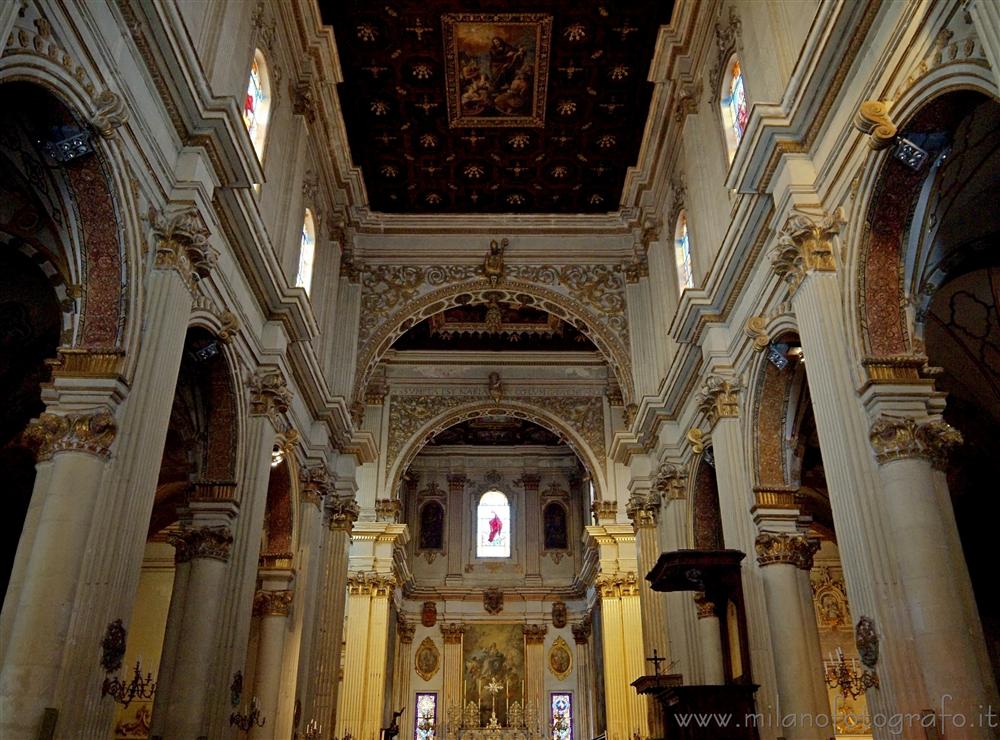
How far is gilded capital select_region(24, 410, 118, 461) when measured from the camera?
816 centimetres

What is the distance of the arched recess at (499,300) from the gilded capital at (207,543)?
7385 mm

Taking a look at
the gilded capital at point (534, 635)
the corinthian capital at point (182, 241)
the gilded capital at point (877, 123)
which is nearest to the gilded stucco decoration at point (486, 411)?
the gilded capital at point (534, 635)

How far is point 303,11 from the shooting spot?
1510cm

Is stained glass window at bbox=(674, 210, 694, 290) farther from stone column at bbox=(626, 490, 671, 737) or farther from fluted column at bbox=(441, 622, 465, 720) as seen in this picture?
fluted column at bbox=(441, 622, 465, 720)

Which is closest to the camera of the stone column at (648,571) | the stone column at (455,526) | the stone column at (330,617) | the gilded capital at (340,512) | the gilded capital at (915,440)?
the gilded capital at (915,440)

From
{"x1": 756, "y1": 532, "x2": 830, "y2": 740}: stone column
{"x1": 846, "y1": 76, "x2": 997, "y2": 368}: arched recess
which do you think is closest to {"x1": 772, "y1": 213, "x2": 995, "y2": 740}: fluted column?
{"x1": 846, "y1": 76, "x2": 997, "y2": 368}: arched recess

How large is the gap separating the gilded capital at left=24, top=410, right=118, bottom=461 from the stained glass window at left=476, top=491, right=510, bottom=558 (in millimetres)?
26265

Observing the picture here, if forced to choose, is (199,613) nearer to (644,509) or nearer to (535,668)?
(644,509)

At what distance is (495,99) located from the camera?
56.8 feet

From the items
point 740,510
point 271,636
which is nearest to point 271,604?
point 271,636

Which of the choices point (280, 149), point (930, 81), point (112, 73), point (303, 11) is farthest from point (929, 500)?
point (303, 11)

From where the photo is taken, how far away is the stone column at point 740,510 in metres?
11.5

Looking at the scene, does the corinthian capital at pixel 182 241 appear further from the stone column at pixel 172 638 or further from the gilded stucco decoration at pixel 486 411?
the gilded stucco decoration at pixel 486 411

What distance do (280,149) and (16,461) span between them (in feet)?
22.4
